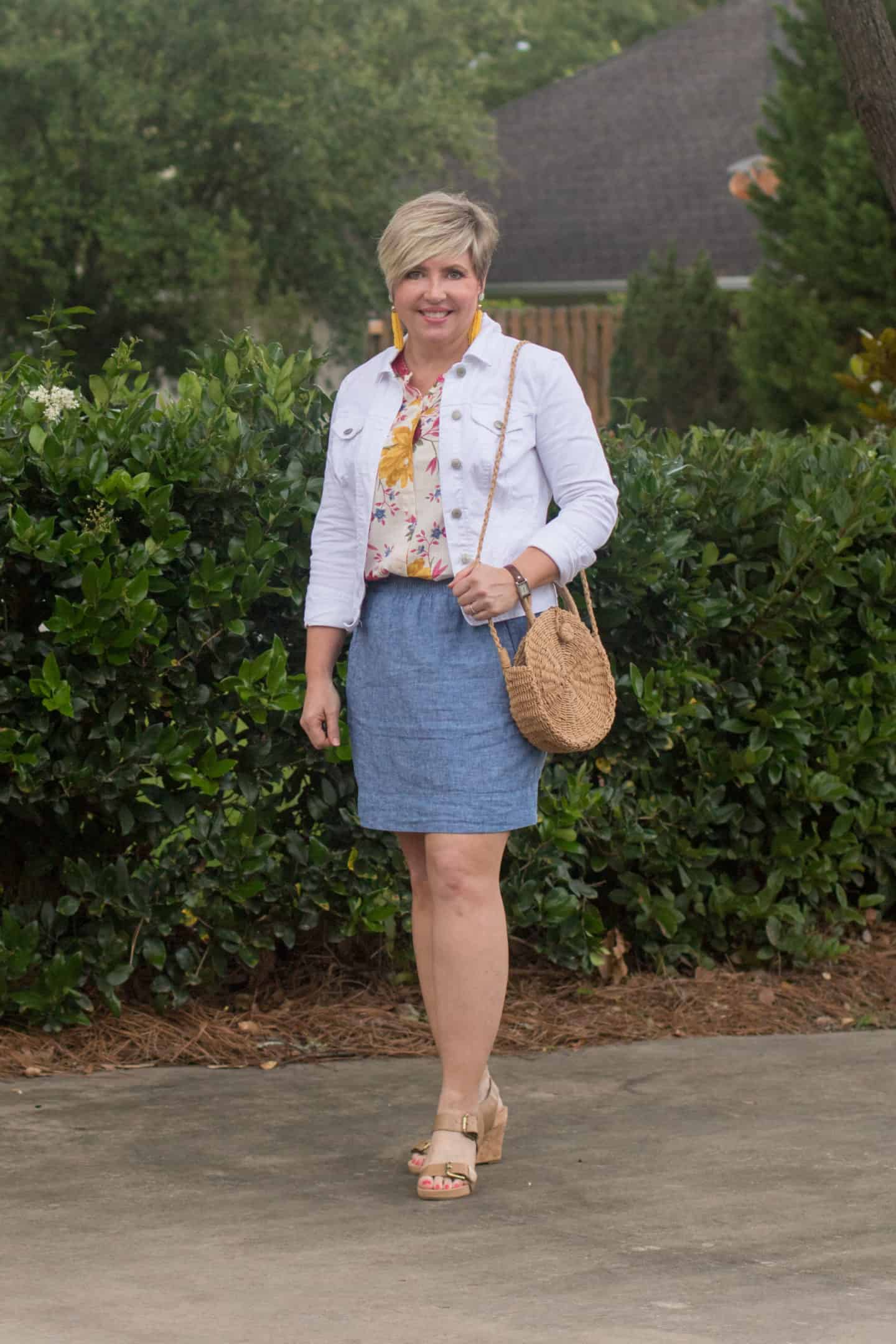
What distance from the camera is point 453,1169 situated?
3.89 metres

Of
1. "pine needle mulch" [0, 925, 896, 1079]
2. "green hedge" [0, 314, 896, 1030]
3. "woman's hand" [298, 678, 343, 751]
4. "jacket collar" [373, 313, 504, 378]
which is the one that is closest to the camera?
"jacket collar" [373, 313, 504, 378]

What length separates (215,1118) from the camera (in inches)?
174

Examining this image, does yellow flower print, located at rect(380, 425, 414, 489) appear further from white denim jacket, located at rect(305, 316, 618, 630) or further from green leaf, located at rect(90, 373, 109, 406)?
green leaf, located at rect(90, 373, 109, 406)

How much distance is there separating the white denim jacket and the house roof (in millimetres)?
21176

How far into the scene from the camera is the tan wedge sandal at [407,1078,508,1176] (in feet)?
13.4

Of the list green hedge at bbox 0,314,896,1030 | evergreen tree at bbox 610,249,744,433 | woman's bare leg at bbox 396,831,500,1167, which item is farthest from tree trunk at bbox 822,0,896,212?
evergreen tree at bbox 610,249,744,433

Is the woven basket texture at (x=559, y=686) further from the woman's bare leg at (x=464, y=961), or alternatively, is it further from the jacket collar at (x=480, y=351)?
the jacket collar at (x=480, y=351)

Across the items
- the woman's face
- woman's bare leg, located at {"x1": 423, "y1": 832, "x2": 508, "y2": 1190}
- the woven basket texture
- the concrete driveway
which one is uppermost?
the woman's face

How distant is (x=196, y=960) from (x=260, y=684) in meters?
0.79

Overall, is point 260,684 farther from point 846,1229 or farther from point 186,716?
point 846,1229

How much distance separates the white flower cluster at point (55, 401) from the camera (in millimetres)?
4773

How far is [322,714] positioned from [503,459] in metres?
0.71

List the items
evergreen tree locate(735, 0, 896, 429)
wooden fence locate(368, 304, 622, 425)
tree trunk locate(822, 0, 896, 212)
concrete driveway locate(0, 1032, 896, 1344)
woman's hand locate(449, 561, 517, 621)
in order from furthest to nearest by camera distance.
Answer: wooden fence locate(368, 304, 622, 425), evergreen tree locate(735, 0, 896, 429), tree trunk locate(822, 0, 896, 212), woman's hand locate(449, 561, 517, 621), concrete driveway locate(0, 1032, 896, 1344)

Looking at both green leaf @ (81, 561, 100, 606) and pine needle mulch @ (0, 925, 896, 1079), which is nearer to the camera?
green leaf @ (81, 561, 100, 606)
